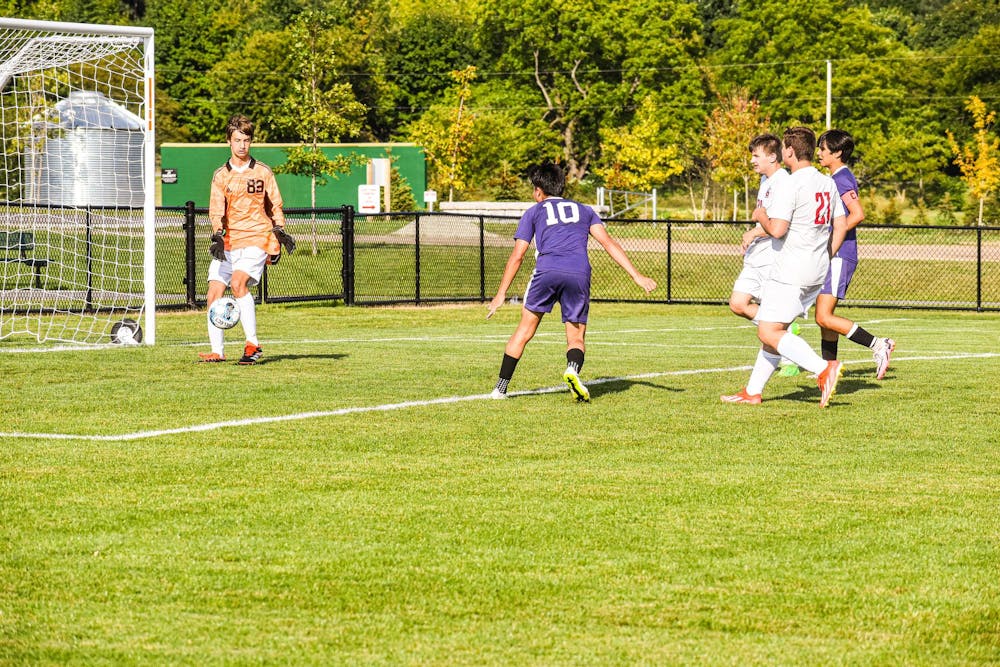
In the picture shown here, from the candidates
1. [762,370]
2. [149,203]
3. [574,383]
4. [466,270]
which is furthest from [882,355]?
[466,270]

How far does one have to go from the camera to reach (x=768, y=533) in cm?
636

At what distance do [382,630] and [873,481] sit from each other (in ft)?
12.4

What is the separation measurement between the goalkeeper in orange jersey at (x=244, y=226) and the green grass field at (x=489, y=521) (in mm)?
928

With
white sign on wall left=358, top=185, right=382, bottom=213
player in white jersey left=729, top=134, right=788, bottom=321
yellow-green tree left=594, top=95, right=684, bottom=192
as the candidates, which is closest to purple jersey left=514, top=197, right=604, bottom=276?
player in white jersey left=729, top=134, right=788, bottom=321

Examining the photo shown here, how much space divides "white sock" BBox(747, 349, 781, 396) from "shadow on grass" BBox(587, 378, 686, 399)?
98 centimetres

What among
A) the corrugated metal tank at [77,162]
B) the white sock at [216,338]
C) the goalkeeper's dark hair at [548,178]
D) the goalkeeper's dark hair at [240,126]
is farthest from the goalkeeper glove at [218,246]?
the corrugated metal tank at [77,162]

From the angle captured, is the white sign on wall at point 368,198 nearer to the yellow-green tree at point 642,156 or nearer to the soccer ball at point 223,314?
the yellow-green tree at point 642,156

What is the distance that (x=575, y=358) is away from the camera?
35.8ft

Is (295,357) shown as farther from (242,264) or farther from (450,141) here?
(450,141)

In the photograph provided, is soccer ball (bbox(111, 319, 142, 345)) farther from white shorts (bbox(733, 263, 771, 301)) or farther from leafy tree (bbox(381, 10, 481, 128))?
leafy tree (bbox(381, 10, 481, 128))

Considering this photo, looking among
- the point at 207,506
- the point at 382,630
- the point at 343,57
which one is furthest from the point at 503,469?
the point at 343,57

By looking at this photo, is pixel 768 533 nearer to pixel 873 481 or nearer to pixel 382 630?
pixel 873 481

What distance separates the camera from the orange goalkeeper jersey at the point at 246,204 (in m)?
13.1

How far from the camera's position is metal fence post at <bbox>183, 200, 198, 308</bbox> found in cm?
2212
